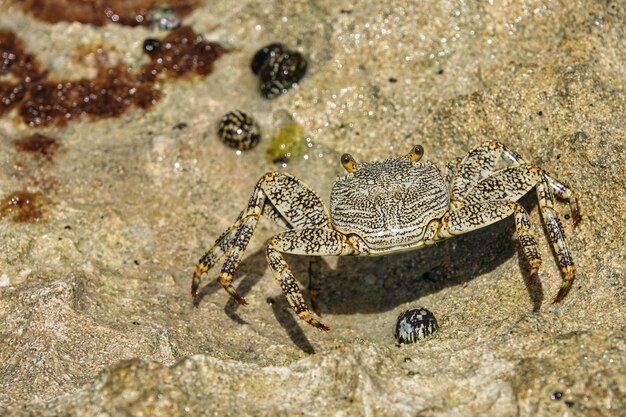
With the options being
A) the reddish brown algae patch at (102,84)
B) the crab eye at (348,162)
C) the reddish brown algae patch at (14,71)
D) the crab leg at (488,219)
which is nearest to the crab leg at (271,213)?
the crab eye at (348,162)

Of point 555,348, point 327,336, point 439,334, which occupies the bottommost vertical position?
point 327,336

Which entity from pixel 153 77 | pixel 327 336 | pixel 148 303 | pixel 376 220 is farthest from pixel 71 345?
pixel 153 77

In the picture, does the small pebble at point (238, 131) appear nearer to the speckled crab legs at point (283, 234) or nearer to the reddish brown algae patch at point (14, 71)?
the speckled crab legs at point (283, 234)

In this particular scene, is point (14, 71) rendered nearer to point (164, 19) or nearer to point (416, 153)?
point (164, 19)

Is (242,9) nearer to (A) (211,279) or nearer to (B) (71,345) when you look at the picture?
(A) (211,279)

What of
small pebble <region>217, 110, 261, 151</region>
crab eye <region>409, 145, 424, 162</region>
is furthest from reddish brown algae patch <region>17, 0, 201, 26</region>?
crab eye <region>409, 145, 424, 162</region>
